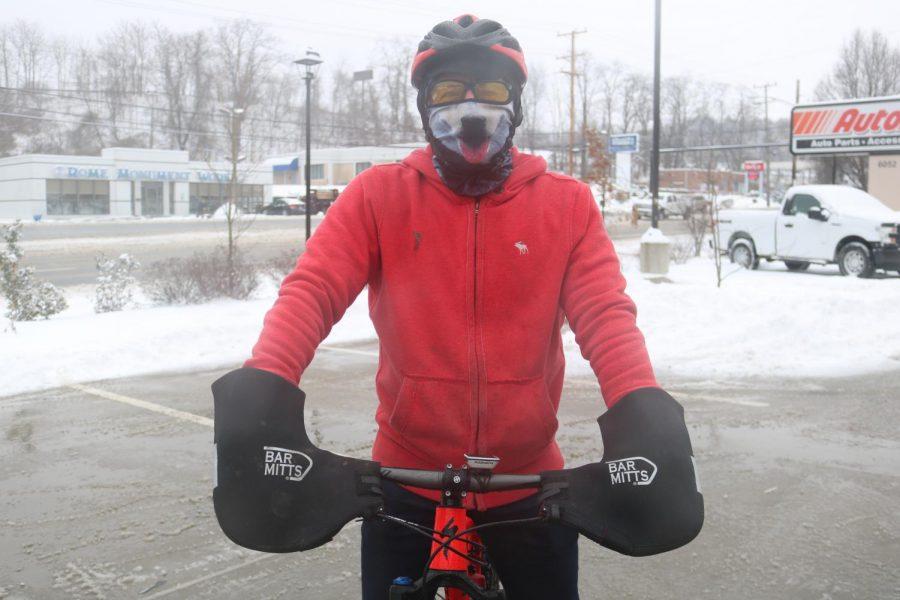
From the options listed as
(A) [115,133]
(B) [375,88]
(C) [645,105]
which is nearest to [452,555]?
(A) [115,133]

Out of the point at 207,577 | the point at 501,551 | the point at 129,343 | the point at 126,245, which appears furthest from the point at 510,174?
the point at 126,245

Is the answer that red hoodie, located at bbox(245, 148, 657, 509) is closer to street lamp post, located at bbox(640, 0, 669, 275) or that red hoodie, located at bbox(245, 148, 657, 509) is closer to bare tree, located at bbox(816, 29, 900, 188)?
street lamp post, located at bbox(640, 0, 669, 275)

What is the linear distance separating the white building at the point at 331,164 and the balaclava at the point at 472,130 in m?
68.3

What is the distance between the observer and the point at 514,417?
7.30 ft

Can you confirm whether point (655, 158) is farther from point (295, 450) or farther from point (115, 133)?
point (115, 133)

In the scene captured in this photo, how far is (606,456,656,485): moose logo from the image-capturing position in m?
1.76

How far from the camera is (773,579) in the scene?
4.30 meters

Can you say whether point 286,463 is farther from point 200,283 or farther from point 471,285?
point 200,283

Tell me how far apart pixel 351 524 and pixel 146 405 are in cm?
355

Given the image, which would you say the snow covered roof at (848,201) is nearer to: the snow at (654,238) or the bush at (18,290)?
the snow at (654,238)

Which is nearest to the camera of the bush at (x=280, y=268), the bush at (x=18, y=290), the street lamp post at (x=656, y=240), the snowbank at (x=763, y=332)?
the snowbank at (x=763, y=332)

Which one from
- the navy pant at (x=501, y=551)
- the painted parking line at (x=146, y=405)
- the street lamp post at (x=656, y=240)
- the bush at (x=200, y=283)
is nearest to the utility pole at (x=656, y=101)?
the street lamp post at (x=656, y=240)

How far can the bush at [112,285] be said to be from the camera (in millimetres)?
13586

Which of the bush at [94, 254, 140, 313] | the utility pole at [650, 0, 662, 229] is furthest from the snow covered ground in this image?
the utility pole at [650, 0, 662, 229]
